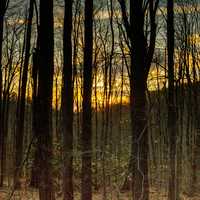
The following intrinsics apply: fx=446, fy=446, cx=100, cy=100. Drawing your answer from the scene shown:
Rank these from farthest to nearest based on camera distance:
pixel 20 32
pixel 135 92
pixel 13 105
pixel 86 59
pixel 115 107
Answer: pixel 13 105 < pixel 115 107 < pixel 20 32 < pixel 86 59 < pixel 135 92

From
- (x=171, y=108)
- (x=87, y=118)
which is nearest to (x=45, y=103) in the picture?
(x=87, y=118)

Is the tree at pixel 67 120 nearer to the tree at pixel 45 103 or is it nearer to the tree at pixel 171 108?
the tree at pixel 45 103

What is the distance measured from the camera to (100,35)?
2948cm

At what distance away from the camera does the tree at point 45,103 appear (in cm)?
893

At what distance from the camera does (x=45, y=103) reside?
9.17 metres

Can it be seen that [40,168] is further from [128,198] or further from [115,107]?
[115,107]

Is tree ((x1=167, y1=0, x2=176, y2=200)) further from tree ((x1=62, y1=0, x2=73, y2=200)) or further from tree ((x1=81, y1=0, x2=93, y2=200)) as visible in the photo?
tree ((x1=62, y1=0, x2=73, y2=200))

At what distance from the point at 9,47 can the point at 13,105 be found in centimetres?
1694

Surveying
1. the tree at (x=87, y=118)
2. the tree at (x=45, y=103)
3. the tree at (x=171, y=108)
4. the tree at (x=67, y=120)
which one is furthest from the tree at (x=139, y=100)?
the tree at (x=171, y=108)

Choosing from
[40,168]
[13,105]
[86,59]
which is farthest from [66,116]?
[13,105]

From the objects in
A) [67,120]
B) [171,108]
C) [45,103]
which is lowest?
[67,120]

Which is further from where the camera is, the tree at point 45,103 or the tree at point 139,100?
the tree at point 45,103

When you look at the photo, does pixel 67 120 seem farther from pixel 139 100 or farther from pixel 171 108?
pixel 171 108

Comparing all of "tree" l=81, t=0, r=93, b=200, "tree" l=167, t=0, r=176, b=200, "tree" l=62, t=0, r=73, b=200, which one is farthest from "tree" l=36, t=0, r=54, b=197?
"tree" l=167, t=0, r=176, b=200
